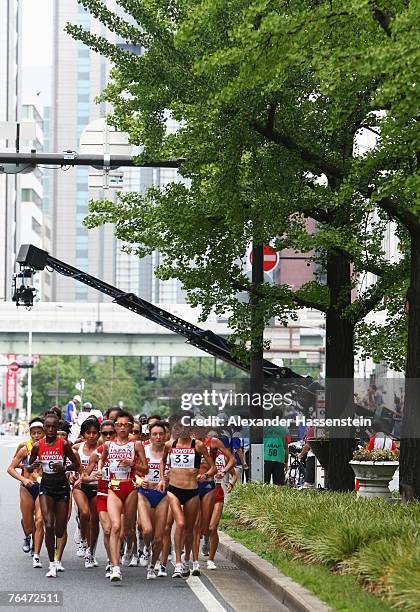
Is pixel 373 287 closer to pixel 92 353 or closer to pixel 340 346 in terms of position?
pixel 340 346

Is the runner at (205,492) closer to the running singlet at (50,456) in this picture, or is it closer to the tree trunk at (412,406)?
the running singlet at (50,456)

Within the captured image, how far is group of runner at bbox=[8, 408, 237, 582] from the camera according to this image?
15.5 metres

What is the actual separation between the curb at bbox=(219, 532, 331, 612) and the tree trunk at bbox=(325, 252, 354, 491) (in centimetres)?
719

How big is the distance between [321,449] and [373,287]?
12.4 feet

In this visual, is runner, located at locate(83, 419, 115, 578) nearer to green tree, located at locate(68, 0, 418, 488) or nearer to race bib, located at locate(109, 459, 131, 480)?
race bib, located at locate(109, 459, 131, 480)

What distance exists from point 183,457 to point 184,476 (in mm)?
229

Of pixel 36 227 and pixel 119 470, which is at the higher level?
pixel 36 227

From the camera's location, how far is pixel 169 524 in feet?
52.4

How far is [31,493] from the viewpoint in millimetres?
17516

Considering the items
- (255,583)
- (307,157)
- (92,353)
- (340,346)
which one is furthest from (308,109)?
(92,353)

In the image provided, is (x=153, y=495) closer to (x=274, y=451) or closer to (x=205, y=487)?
(x=205, y=487)

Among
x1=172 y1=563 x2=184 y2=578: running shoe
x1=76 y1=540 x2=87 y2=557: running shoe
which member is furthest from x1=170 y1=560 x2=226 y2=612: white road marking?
x1=76 y1=540 x2=87 y2=557: running shoe

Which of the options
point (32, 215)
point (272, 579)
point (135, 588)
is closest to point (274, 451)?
point (135, 588)

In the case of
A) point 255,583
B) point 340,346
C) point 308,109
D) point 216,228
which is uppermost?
point 308,109
